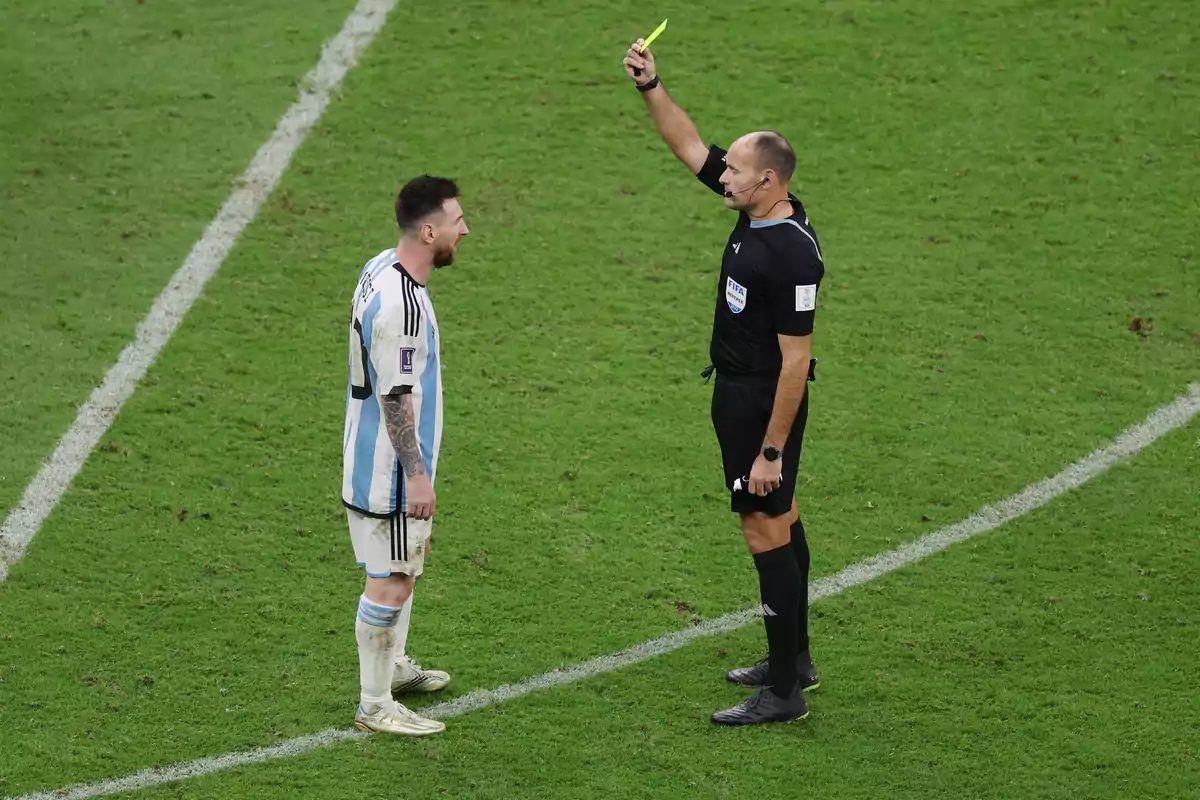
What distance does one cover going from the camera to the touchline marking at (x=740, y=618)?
197 inches

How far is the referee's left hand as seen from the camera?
5.05 metres

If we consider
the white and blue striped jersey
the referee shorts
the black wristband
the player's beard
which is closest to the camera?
the white and blue striped jersey

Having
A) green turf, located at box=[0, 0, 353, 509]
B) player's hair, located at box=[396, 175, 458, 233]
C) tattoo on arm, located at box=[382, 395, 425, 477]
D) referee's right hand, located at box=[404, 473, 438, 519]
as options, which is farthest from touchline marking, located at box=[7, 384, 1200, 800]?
green turf, located at box=[0, 0, 353, 509]

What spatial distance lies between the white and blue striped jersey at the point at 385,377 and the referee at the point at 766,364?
100cm

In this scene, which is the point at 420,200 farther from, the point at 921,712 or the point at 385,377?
the point at 921,712

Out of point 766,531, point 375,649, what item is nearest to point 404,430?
point 375,649

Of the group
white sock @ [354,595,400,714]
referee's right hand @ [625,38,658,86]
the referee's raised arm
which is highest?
referee's right hand @ [625,38,658,86]

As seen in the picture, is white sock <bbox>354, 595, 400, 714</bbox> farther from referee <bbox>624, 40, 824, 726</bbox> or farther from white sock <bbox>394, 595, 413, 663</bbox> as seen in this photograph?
referee <bbox>624, 40, 824, 726</bbox>

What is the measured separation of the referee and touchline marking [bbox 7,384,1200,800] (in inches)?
15.4

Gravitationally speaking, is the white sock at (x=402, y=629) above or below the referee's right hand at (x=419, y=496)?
below

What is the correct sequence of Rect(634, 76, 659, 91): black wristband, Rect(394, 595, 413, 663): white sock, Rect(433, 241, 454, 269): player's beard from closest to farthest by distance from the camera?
Rect(433, 241, 454, 269): player's beard, Rect(394, 595, 413, 663): white sock, Rect(634, 76, 659, 91): black wristband

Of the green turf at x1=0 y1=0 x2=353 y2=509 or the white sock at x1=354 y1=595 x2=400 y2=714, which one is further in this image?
the green turf at x1=0 y1=0 x2=353 y2=509

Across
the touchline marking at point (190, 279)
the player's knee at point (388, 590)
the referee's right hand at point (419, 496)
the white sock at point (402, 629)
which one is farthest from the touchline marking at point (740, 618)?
the touchline marking at point (190, 279)

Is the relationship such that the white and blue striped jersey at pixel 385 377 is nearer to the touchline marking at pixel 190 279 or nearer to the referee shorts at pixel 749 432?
the referee shorts at pixel 749 432
